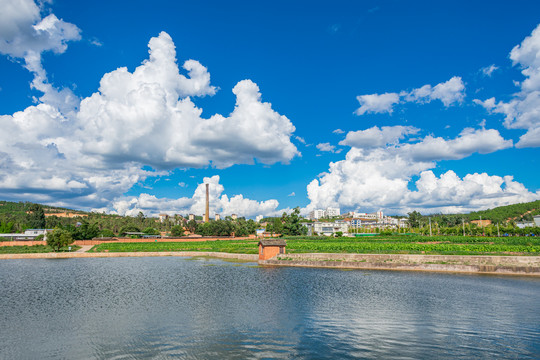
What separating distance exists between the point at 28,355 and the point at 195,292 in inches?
622

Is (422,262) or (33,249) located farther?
(33,249)

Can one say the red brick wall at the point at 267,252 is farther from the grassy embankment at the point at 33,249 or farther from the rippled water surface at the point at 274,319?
the grassy embankment at the point at 33,249

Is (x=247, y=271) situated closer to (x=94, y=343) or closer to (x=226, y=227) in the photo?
(x=94, y=343)

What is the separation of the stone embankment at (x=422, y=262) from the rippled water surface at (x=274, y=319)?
15.8 feet

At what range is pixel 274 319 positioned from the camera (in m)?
20.0

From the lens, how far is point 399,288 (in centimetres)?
3072

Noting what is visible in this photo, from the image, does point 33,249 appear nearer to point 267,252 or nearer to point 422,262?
point 267,252

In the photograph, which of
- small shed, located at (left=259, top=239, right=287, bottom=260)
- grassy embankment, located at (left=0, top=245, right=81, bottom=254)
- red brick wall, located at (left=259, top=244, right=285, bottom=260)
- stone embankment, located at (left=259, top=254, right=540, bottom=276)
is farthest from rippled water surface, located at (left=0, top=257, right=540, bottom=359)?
grassy embankment, located at (left=0, top=245, right=81, bottom=254)

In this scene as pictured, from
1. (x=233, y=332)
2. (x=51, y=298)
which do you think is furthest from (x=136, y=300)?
(x=233, y=332)

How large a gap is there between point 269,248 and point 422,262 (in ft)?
74.9

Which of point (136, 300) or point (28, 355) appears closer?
point (28, 355)

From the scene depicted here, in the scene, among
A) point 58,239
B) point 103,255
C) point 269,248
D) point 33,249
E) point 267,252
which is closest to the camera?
point 267,252

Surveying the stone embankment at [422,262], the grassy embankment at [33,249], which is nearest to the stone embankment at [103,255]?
the grassy embankment at [33,249]

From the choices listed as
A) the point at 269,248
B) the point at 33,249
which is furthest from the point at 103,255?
the point at 269,248
